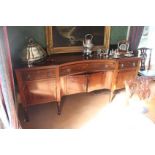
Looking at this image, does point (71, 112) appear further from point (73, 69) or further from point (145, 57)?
point (145, 57)

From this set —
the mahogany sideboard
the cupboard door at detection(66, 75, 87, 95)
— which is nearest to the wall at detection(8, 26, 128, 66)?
the mahogany sideboard

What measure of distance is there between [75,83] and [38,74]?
1.87 feet

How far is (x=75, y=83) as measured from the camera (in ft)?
7.43

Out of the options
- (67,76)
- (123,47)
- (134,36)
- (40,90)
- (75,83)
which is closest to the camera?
(40,90)

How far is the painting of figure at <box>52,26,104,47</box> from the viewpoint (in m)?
2.28

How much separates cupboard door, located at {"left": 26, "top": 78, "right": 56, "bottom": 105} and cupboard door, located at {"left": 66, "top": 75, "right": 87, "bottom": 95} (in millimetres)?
222

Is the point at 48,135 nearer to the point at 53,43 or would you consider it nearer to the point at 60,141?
the point at 60,141

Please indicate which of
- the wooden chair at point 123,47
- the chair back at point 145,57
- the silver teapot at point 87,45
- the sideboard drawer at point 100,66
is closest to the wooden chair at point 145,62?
the chair back at point 145,57

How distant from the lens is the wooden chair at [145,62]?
2921 millimetres

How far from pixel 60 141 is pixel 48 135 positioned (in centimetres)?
8

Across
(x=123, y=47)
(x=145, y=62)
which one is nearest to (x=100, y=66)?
(x=123, y=47)
